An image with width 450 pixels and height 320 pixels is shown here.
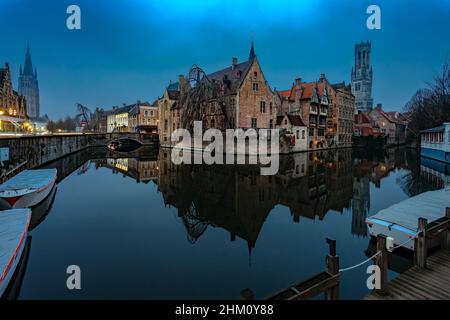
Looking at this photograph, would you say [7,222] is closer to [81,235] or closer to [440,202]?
[81,235]

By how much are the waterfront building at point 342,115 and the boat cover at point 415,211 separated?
166ft

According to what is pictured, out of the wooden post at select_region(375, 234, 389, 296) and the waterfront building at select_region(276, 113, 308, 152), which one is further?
the waterfront building at select_region(276, 113, 308, 152)

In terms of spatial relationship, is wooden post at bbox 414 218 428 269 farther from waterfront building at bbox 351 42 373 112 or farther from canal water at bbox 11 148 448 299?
waterfront building at bbox 351 42 373 112

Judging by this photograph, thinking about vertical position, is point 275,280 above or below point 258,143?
below

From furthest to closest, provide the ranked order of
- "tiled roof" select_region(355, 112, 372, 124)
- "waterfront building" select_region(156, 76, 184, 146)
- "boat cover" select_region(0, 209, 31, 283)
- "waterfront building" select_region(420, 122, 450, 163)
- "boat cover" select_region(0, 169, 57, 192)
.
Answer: "tiled roof" select_region(355, 112, 372, 124)
"waterfront building" select_region(156, 76, 184, 146)
"waterfront building" select_region(420, 122, 450, 163)
"boat cover" select_region(0, 169, 57, 192)
"boat cover" select_region(0, 209, 31, 283)

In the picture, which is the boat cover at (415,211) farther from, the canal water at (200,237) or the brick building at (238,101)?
the brick building at (238,101)

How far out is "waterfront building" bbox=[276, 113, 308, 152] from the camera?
4588cm

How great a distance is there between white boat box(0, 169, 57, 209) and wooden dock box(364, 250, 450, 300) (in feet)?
48.7

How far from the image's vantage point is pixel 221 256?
838 cm

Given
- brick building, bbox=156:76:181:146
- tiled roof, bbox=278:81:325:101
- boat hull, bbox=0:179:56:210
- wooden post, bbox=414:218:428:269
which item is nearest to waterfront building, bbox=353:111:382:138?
tiled roof, bbox=278:81:325:101

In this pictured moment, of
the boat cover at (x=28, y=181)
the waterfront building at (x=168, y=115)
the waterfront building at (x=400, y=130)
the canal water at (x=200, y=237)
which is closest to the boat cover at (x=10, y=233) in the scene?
the canal water at (x=200, y=237)

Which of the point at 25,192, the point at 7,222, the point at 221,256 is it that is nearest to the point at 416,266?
the point at 221,256
